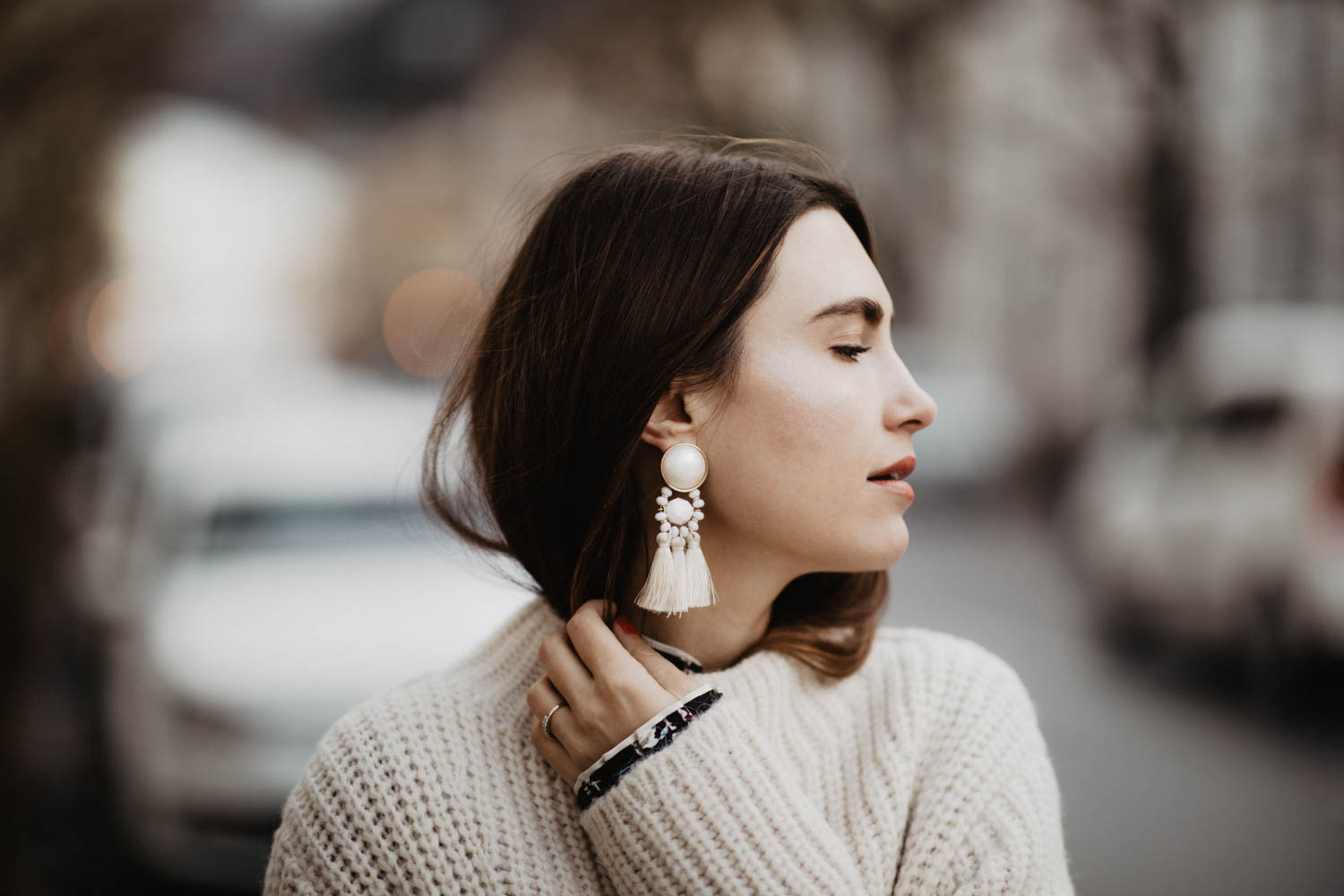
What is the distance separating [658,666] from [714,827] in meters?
0.25

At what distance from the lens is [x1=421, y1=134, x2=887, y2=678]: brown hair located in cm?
167

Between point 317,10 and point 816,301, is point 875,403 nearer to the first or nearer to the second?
point 816,301

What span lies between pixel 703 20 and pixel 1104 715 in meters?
10.8

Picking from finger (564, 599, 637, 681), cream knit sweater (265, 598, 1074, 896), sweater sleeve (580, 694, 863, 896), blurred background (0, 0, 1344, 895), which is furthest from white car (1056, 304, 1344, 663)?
finger (564, 599, 637, 681)

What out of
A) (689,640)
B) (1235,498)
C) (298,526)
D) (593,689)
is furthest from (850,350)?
(1235,498)

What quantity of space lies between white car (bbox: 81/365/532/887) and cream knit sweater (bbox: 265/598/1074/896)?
140 centimetres

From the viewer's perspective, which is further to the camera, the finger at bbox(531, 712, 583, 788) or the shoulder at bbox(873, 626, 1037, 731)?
Answer: the shoulder at bbox(873, 626, 1037, 731)

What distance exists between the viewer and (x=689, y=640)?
1846 millimetres

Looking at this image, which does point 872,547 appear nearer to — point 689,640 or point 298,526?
point 689,640

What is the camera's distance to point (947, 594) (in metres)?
8.86

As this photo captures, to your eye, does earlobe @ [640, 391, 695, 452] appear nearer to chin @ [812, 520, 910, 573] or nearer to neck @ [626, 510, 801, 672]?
neck @ [626, 510, 801, 672]

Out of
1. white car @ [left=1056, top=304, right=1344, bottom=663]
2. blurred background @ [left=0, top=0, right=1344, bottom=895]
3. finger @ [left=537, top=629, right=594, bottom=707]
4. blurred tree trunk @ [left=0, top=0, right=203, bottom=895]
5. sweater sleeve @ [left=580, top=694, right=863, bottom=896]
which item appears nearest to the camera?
sweater sleeve @ [left=580, top=694, right=863, bottom=896]

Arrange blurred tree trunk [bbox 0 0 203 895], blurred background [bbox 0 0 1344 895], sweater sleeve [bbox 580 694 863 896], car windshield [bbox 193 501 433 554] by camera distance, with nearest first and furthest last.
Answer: sweater sleeve [bbox 580 694 863 896]
blurred background [bbox 0 0 1344 895]
blurred tree trunk [bbox 0 0 203 895]
car windshield [bbox 193 501 433 554]

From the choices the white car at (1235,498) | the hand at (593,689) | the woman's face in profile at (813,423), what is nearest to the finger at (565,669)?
the hand at (593,689)
